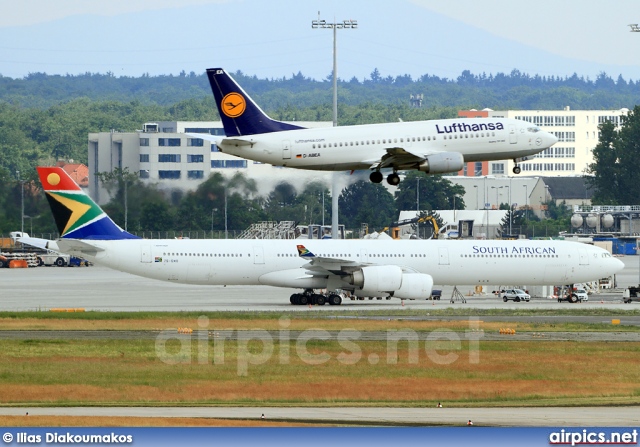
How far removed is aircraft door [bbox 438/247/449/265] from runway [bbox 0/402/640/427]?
46.4 metres

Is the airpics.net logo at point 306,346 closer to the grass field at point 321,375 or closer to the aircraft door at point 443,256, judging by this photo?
the grass field at point 321,375

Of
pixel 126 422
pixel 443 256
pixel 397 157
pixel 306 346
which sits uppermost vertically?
pixel 397 157

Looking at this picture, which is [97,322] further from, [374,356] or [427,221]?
[427,221]

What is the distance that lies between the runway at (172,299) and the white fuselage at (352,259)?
70.9 inches

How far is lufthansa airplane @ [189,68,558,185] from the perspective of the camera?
160 ft

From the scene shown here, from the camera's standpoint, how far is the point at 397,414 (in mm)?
30312

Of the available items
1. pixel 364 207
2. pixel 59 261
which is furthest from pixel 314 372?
pixel 364 207

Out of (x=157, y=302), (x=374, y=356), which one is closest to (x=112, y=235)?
(x=157, y=302)

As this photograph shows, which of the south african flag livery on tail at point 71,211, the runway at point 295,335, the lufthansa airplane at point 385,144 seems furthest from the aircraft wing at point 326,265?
the lufthansa airplane at point 385,144

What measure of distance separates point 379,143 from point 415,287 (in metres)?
26.2

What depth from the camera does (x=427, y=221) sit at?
14038 centimetres

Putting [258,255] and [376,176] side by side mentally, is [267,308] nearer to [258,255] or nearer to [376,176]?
[258,255]

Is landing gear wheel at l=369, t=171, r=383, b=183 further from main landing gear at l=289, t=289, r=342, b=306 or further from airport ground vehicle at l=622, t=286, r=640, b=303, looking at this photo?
airport ground vehicle at l=622, t=286, r=640, b=303

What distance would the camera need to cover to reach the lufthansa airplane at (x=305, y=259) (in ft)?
248
